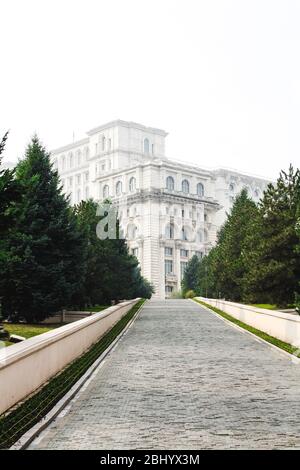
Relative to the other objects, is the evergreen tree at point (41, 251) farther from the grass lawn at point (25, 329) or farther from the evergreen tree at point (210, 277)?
the evergreen tree at point (210, 277)

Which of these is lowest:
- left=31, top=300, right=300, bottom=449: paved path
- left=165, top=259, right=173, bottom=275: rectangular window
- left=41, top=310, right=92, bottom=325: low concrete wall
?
left=31, top=300, right=300, bottom=449: paved path

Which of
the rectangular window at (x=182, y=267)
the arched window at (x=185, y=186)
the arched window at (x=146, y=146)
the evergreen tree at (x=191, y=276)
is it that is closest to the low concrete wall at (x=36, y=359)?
the evergreen tree at (x=191, y=276)

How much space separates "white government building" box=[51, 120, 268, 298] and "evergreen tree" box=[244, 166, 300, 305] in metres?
75.0

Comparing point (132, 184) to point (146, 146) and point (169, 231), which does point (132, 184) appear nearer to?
point (169, 231)

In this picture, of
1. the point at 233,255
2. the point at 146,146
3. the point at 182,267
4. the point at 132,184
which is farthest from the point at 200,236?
the point at 233,255

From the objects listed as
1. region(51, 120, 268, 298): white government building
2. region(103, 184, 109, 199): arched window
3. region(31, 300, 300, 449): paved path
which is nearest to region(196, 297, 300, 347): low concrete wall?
region(31, 300, 300, 449): paved path

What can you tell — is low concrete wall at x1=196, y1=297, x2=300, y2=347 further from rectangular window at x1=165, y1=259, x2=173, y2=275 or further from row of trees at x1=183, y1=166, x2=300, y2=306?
rectangular window at x1=165, y1=259, x2=173, y2=275

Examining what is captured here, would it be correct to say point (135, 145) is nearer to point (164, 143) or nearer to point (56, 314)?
point (164, 143)

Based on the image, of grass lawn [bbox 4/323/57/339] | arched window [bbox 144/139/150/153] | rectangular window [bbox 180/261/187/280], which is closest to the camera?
grass lawn [bbox 4/323/57/339]

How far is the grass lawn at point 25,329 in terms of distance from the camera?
25753mm

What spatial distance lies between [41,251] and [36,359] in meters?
18.7

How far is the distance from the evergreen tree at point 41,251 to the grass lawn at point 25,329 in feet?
1.73

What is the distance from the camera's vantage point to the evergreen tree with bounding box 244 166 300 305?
109ft

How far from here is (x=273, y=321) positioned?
23094 millimetres
